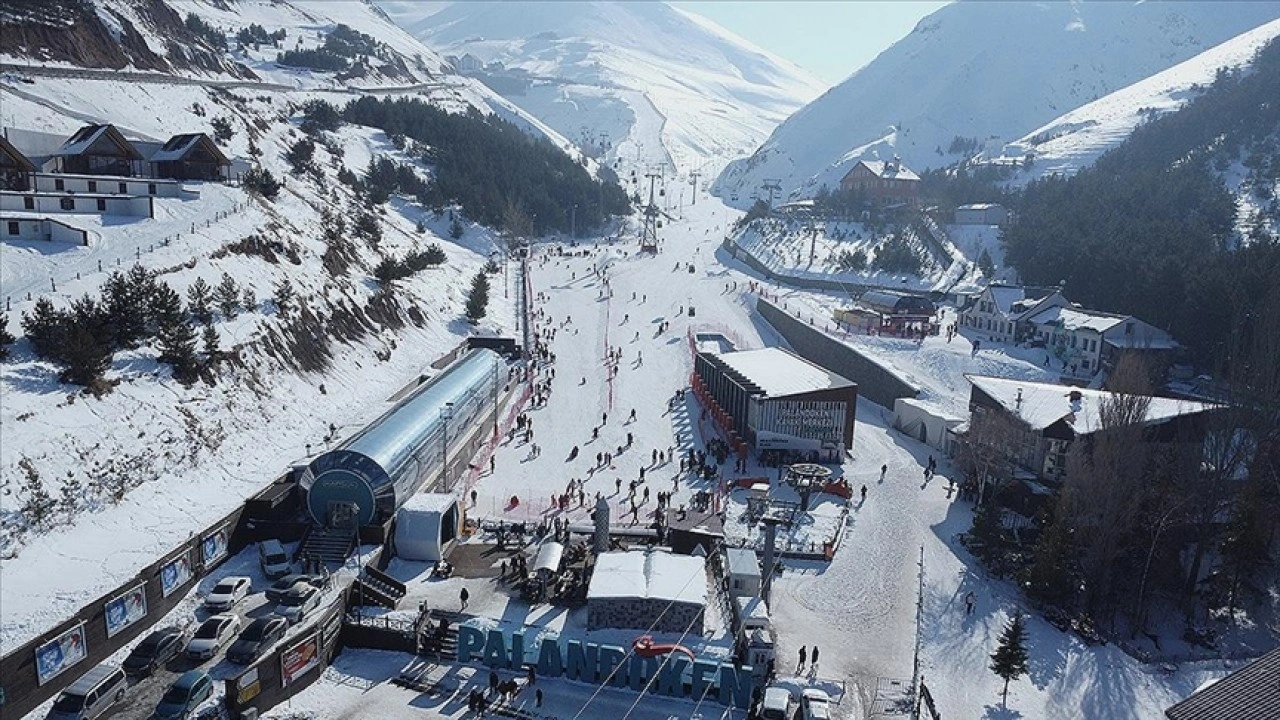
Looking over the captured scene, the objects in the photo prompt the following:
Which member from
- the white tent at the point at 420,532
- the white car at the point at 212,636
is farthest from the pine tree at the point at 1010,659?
the white car at the point at 212,636

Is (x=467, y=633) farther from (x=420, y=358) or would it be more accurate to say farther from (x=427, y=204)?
(x=427, y=204)

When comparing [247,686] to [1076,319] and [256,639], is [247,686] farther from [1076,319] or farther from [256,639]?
[1076,319]

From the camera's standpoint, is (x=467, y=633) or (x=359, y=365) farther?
(x=359, y=365)

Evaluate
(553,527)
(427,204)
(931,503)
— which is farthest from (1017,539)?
(427,204)

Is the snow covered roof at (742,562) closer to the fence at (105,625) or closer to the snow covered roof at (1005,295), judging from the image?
the fence at (105,625)

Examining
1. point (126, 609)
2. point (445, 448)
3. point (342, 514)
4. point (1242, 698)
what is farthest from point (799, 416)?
point (126, 609)

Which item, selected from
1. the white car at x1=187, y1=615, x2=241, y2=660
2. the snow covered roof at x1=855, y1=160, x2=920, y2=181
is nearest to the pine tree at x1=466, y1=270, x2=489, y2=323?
the white car at x1=187, y1=615, x2=241, y2=660
